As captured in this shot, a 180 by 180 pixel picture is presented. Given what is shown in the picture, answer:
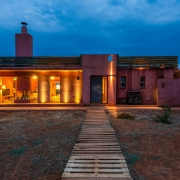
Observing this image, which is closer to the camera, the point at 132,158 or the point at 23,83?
the point at 132,158

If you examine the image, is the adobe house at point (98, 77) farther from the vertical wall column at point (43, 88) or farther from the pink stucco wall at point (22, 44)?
the pink stucco wall at point (22, 44)

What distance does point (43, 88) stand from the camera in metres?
15.6

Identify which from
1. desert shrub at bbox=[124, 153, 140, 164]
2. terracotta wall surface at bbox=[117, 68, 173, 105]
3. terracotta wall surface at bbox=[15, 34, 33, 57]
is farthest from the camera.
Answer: terracotta wall surface at bbox=[15, 34, 33, 57]

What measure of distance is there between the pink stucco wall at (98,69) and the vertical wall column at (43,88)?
4.32m

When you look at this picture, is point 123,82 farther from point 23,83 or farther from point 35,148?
point 35,148

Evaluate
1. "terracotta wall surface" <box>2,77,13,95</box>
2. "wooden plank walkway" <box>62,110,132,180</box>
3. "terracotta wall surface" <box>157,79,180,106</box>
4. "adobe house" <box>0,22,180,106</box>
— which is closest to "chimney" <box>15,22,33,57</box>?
"adobe house" <box>0,22,180,106</box>

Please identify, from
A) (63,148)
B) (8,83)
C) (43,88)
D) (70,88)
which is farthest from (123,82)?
(8,83)

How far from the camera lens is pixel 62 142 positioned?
608 cm

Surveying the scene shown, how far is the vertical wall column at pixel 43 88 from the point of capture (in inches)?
613

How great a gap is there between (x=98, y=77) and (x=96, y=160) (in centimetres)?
1077

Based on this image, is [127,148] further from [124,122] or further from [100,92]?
[100,92]

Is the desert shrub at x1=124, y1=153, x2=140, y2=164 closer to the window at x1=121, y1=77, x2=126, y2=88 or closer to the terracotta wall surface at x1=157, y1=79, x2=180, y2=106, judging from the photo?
the terracotta wall surface at x1=157, y1=79, x2=180, y2=106

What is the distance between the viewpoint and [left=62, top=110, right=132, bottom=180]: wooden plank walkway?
141 inches

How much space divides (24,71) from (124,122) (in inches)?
463
